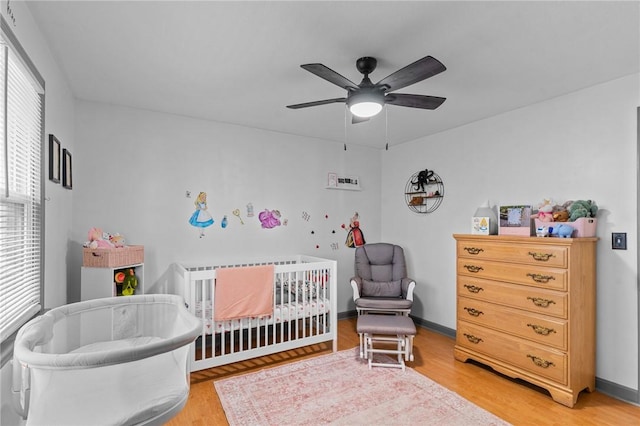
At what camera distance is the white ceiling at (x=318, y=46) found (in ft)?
5.34

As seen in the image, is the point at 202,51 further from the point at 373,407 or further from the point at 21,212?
the point at 373,407

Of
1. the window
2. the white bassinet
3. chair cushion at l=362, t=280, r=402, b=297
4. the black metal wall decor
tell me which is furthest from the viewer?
the black metal wall decor

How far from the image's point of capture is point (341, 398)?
2.36 meters

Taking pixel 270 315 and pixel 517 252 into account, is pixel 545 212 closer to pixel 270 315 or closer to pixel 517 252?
pixel 517 252

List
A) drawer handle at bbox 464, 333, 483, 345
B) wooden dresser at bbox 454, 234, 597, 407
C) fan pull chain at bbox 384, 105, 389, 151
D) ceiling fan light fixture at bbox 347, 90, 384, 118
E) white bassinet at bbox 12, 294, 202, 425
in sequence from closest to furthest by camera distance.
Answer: white bassinet at bbox 12, 294, 202, 425 → ceiling fan light fixture at bbox 347, 90, 384, 118 → wooden dresser at bbox 454, 234, 597, 407 → drawer handle at bbox 464, 333, 483, 345 → fan pull chain at bbox 384, 105, 389, 151

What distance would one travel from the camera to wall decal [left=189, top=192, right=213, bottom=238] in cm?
335

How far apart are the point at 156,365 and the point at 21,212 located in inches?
44.5

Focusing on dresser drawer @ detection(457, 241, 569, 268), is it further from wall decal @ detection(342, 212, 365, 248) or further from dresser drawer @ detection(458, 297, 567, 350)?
wall decal @ detection(342, 212, 365, 248)

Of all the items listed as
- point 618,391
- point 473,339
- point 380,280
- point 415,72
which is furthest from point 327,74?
point 618,391

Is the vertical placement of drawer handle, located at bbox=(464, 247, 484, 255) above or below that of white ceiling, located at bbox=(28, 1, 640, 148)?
below

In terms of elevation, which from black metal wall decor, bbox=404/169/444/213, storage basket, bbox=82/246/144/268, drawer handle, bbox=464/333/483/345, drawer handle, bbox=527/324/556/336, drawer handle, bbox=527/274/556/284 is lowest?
drawer handle, bbox=464/333/483/345

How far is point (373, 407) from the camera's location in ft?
7.35

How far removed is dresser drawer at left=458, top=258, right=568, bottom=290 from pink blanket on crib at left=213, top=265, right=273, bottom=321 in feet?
6.10

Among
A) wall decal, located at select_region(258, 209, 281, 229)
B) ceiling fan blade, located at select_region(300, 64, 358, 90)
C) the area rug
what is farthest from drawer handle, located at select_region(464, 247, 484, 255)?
wall decal, located at select_region(258, 209, 281, 229)
